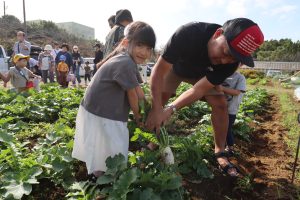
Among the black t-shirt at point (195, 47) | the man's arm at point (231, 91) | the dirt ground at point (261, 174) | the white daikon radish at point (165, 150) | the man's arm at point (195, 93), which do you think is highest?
the black t-shirt at point (195, 47)

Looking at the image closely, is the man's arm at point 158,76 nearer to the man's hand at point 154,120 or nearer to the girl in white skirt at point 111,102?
the man's hand at point 154,120

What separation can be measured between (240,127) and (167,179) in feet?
8.98

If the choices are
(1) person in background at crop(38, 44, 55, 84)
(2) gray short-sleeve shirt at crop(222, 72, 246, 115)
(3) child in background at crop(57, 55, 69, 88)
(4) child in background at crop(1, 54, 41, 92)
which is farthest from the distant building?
(2) gray short-sleeve shirt at crop(222, 72, 246, 115)

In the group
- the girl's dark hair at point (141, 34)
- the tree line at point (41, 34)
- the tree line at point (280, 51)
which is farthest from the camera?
the tree line at point (280, 51)

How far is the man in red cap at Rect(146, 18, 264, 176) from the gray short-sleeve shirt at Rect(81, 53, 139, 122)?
1.11 feet

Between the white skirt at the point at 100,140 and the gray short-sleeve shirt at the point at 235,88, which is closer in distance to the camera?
the white skirt at the point at 100,140

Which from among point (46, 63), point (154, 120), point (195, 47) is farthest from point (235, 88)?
point (46, 63)

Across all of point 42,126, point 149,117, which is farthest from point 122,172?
point 42,126

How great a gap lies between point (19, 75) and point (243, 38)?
575cm

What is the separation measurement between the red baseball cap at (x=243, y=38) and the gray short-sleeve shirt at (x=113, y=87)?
765 millimetres

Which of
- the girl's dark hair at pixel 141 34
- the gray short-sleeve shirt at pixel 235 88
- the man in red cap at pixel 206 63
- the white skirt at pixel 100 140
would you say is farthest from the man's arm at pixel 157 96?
the gray short-sleeve shirt at pixel 235 88

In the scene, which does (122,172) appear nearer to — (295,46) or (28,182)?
(28,182)

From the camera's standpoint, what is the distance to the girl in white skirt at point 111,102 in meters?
2.60

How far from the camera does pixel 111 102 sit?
2.64 m
